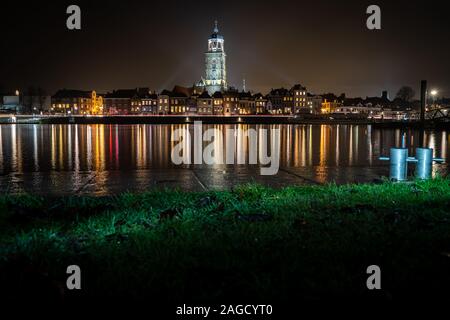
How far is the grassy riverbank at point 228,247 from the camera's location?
4.33m

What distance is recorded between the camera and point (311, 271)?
184 inches

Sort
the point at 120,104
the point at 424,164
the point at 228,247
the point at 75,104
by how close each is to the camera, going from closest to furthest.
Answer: the point at 228,247 → the point at 424,164 → the point at 120,104 → the point at 75,104

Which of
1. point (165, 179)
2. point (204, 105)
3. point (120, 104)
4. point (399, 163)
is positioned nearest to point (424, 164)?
point (399, 163)

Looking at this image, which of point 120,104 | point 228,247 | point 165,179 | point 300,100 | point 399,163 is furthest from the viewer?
point 300,100

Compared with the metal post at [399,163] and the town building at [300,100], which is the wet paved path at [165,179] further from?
the town building at [300,100]

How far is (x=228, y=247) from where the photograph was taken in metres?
5.42

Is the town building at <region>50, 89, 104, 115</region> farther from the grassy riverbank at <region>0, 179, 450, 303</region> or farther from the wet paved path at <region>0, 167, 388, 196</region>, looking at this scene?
the grassy riverbank at <region>0, 179, 450, 303</region>

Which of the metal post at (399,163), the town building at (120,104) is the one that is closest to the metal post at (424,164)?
the metal post at (399,163)

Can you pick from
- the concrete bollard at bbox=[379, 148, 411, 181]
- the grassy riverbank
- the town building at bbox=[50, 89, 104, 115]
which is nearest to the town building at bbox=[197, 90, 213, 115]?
the town building at bbox=[50, 89, 104, 115]

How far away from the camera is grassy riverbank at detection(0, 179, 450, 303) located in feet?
14.2

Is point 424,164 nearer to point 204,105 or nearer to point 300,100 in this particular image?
point 204,105

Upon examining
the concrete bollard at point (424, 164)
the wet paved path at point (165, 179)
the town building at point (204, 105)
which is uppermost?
the town building at point (204, 105)
